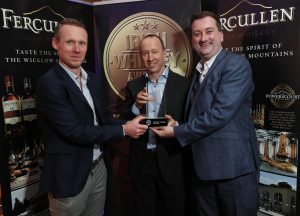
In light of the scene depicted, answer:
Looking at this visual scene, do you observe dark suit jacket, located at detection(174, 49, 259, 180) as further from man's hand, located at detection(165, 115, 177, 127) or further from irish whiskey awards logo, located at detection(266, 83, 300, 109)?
irish whiskey awards logo, located at detection(266, 83, 300, 109)

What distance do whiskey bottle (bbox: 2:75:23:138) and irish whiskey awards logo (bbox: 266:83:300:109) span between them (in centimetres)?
181

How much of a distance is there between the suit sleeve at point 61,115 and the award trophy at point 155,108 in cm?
38

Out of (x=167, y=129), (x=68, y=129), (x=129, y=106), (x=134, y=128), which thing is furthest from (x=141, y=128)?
(x=68, y=129)

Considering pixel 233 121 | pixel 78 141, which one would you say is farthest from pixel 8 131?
pixel 233 121

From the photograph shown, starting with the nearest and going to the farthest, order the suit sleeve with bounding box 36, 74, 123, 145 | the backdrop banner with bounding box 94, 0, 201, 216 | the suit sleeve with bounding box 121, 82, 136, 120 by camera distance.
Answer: the suit sleeve with bounding box 36, 74, 123, 145
the suit sleeve with bounding box 121, 82, 136, 120
the backdrop banner with bounding box 94, 0, 201, 216

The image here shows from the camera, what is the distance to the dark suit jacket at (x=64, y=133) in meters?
1.73

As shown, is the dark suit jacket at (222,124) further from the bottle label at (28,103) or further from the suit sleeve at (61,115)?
the bottle label at (28,103)

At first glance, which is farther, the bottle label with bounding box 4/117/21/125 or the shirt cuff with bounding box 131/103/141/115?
the shirt cuff with bounding box 131/103/141/115

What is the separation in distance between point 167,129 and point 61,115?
2.20ft

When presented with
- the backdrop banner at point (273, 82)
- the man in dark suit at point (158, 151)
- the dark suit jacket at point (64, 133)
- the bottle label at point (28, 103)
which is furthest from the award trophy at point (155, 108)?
the bottle label at point (28, 103)

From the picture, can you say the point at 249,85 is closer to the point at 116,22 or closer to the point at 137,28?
the point at 137,28

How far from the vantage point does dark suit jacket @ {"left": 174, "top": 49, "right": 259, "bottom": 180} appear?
1.74 m

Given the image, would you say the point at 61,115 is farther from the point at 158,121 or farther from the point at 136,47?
the point at 136,47

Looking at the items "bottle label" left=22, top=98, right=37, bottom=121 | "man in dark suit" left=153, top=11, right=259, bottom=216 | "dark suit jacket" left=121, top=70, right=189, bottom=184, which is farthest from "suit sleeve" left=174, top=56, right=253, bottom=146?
"bottle label" left=22, top=98, right=37, bottom=121
